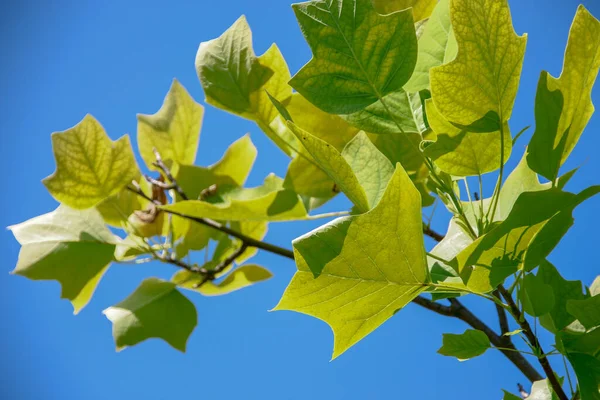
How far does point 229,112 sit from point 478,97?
23 cm

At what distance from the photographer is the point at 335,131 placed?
475 millimetres

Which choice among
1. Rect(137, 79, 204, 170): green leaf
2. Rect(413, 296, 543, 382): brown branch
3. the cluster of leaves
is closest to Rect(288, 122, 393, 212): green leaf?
the cluster of leaves

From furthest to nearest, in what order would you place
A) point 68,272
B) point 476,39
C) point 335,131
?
1. point 68,272
2. point 335,131
3. point 476,39

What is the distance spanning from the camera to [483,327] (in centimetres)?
47

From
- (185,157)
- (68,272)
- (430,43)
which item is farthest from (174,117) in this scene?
(430,43)

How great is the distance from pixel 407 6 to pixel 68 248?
38 cm

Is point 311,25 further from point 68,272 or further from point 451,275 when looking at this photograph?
point 68,272

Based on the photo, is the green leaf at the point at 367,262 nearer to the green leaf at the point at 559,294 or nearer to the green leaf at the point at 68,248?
the green leaf at the point at 559,294

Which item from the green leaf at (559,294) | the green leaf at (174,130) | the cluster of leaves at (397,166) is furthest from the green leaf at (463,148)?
the green leaf at (174,130)

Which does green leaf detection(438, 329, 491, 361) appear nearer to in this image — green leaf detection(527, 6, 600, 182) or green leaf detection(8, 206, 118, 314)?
green leaf detection(527, 6, 600, 182)

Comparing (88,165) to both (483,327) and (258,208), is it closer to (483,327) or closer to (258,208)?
(258,208)

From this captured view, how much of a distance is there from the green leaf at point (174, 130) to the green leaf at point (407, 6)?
0.24 meters

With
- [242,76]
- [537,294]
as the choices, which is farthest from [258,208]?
[537,294]

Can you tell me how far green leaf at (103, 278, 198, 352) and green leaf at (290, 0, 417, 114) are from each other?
34 cm
